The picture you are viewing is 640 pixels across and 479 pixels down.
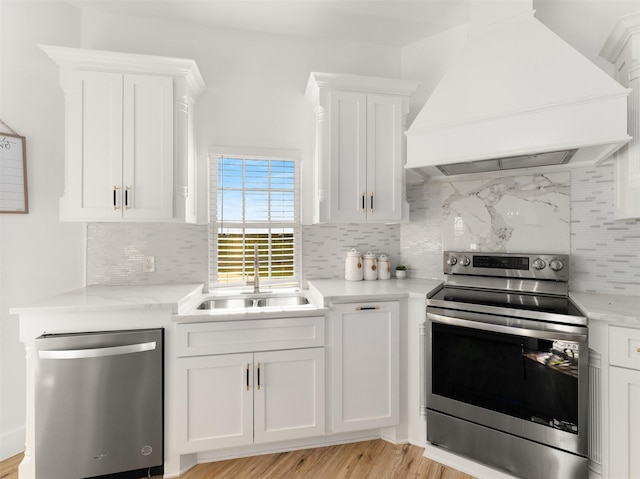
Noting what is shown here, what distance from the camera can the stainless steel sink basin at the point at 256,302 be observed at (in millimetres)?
2375

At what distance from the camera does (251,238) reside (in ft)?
8.75

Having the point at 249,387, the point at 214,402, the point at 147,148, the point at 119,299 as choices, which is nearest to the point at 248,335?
the point at 249,387

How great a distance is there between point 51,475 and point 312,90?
289 cm

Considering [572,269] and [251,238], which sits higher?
[251,238]

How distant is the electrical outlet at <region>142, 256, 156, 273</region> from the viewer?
241 cm

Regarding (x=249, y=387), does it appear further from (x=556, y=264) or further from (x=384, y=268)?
(x=556, y=264)

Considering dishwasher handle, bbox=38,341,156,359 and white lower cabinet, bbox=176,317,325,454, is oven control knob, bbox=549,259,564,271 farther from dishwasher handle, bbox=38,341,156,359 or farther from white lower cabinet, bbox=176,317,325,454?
dishwasher handle, bbox=38,341,156,359

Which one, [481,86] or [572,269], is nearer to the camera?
[481,86]

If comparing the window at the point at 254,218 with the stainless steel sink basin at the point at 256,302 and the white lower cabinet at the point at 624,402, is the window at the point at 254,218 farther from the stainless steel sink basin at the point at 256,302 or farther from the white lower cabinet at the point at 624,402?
the white lower cabinet at the point at 624,402

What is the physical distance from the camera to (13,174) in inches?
82.4

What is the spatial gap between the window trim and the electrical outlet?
1.35 ft

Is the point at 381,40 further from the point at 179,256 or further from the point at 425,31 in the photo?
the point at 179,256

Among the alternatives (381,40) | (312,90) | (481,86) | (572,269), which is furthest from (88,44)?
(572,269)

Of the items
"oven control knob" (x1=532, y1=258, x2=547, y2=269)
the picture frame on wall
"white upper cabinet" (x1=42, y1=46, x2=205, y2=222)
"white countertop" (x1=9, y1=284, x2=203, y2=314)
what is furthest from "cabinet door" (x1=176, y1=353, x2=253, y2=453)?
"oven control knob" (x1=532, y1=258, x2=547, y2=269)
